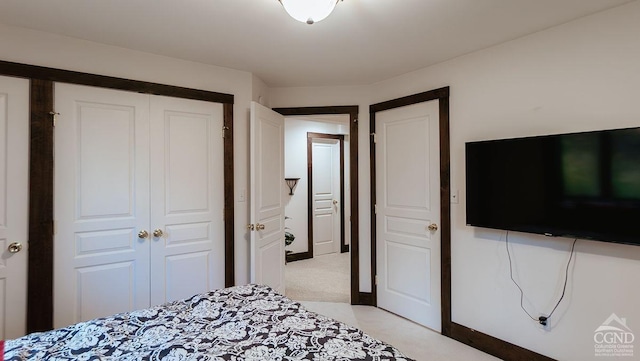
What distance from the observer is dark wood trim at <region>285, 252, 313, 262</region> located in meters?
5.19

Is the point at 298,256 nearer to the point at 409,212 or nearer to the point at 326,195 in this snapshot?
the point at 326,195

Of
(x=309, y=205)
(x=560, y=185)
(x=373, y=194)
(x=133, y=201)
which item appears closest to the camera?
(x=560, y=185)

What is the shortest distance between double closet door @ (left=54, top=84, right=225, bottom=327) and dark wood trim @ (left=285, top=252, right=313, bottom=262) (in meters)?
2.34

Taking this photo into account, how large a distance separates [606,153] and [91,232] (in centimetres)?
338

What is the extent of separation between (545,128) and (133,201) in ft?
10.0

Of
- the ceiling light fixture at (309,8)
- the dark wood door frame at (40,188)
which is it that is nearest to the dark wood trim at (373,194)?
the ceiling light fixture at (309,8)

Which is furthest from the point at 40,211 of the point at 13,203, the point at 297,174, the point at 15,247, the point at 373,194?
the point at 297,174

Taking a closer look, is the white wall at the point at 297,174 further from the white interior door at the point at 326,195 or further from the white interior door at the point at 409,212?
the white interior door at the point at 409,212

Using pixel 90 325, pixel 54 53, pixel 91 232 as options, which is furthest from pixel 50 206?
pixel 90 325

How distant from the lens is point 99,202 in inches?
94.0

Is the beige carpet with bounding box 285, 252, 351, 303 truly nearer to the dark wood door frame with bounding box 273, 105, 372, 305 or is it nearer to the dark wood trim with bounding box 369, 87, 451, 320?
the dark wood door frame with bounding box 273, 105, 372, 305

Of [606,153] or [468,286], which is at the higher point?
[606,153]

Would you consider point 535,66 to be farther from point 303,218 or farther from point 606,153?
point 303,218

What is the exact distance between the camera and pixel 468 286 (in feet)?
8.57
